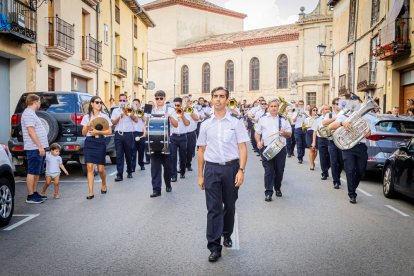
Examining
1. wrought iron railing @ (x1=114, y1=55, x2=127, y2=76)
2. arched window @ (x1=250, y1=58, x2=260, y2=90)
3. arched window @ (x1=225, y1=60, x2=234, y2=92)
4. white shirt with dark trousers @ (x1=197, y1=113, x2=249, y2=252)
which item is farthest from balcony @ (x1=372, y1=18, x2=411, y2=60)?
arched window @ (x1=225, y1=60, x2=234, y2=92)

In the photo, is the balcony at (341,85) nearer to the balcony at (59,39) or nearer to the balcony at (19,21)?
the balcony at (59,39)

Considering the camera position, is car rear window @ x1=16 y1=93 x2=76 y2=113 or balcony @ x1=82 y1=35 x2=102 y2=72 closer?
car rear window @ x1=16 y1=93 x2=76 y2=113

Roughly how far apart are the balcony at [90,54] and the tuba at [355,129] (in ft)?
54.9

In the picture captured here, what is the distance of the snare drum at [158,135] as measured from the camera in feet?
29.4

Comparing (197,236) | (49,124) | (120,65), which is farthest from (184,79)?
(197,236)

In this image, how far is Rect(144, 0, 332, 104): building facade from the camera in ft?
135

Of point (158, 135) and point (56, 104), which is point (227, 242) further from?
point (56, 104)

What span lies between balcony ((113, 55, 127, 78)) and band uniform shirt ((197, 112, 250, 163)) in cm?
2425

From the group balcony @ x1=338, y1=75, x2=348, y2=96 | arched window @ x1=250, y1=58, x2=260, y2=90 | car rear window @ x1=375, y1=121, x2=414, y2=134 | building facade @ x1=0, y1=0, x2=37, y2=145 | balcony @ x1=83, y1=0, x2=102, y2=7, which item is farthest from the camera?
arched window @ x1=250, y1=58, x2=260, y2=90

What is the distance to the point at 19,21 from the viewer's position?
15500 mm

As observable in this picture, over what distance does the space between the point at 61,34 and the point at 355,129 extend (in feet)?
49.3

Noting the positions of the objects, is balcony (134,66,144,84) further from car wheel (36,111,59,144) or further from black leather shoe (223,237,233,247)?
black leather shoe (223,237,233,247)

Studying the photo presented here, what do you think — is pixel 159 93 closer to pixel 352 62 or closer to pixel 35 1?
pixel 35 1

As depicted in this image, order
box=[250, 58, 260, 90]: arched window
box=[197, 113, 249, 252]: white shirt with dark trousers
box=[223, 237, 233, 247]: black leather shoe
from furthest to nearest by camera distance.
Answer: box=[250, 58, 260, 90]: arched window
box=[223, 237, 233, 247]: black leather shoe
box=[197, 113, 249, 252]: white shirt with dark trousers
